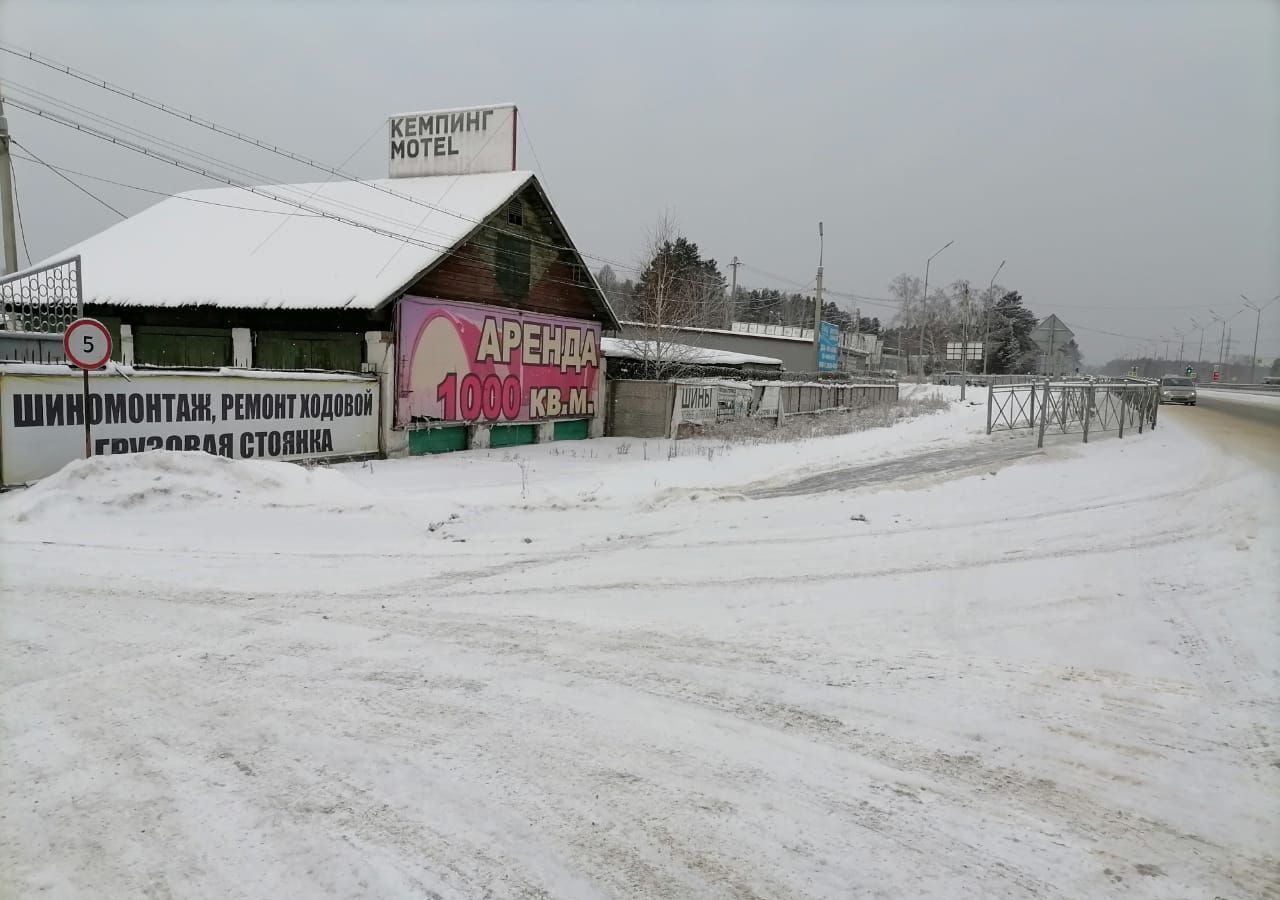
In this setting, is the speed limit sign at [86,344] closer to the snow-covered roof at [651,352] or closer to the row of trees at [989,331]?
the snow-covered roof at [651,352]

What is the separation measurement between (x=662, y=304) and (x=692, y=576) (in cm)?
2288

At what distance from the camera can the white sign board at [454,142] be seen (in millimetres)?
21562

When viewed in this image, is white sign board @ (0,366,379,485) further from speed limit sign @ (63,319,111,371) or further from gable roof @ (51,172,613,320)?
gable roof @ (51,172,613,320)

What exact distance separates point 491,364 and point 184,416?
871 centimetres

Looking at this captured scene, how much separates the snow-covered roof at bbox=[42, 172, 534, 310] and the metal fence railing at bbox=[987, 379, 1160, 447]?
1416 cm

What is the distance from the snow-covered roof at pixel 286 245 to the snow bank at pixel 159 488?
718 centimetres

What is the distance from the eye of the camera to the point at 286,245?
19391 mm

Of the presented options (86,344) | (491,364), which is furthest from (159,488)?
(491,364)

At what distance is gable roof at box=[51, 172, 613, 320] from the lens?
56.2 ft

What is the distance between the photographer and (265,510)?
853 cm

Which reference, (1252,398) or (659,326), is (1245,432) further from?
(1252,398)

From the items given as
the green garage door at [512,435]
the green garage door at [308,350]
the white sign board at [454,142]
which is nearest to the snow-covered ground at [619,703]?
the green garage door at [308,350]

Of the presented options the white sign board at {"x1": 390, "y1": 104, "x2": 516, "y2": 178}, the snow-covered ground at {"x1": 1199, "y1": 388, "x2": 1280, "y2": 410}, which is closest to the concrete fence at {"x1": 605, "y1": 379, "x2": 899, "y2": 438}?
the white sign board at {"x1": 390, "y1": 104, "x2": 516, "y2": 178}

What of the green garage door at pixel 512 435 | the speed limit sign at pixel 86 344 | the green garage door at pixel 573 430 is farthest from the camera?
the green garage door at pixel 573 430
